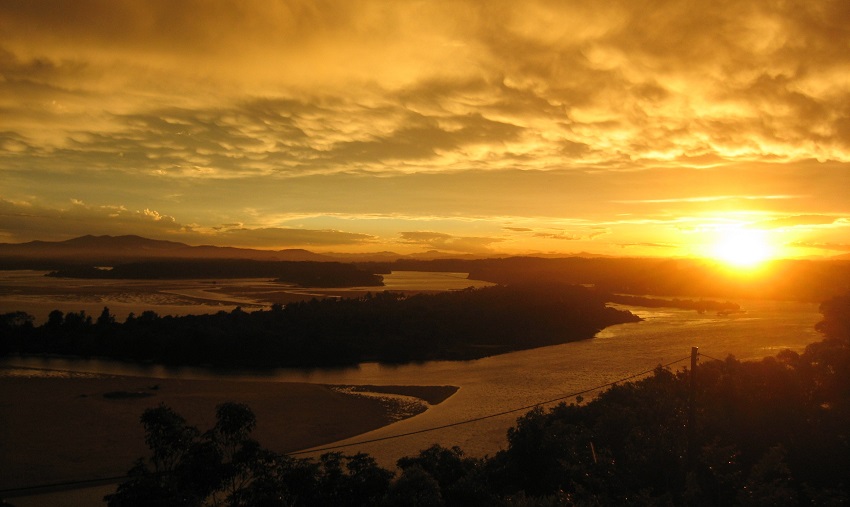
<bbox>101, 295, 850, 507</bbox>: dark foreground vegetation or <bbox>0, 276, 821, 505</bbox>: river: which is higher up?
<bbox>101, 295, 850, 507</bbox>: dark foreground vegetation

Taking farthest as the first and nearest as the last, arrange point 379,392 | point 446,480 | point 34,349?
→ point 34,349 → point 379,392 → point 446,480

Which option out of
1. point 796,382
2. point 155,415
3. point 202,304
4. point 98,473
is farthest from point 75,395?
point 202,304

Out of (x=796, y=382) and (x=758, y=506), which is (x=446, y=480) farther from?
(x=796, y=382)

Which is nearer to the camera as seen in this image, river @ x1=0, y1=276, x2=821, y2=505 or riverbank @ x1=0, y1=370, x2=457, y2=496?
riverbank @ x1=0, y1=370, x2=457, y2=496

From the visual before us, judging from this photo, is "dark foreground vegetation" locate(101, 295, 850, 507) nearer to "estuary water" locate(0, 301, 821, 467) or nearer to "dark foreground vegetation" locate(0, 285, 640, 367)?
"estuary water" locate(0, 301, 821, 467)

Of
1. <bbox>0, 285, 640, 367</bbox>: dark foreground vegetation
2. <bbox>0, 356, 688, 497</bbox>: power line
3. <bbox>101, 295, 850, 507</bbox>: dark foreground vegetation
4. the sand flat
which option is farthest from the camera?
<bbox>0, 285, 640, 367</bbox>: dark foreground vegetation

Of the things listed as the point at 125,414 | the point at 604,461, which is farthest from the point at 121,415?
the point at 604,461

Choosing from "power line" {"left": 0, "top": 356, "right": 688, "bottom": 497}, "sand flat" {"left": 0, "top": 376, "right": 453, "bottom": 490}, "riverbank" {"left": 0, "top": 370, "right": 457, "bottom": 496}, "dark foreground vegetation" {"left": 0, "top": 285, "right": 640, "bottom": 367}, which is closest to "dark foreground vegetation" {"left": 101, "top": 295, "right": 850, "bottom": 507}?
"power line" {"left": 0, "top": 356, "right": 688, "bottom": 497}

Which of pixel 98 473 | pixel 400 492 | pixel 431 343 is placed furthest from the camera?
pixel 431 343
